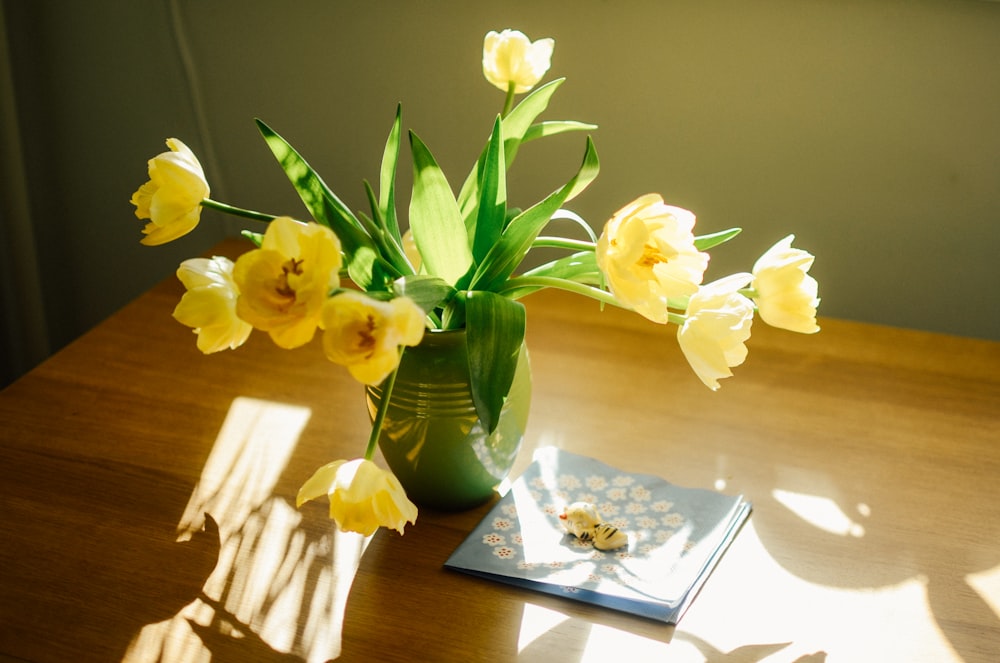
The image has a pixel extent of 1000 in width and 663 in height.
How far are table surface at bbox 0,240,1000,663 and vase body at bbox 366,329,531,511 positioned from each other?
0.04 meters

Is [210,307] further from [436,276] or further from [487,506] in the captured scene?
[487,506]

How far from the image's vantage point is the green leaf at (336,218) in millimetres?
889

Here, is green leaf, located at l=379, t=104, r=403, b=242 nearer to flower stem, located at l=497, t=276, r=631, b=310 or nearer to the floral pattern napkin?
flower stem, located at l=497, t=276, r=631, b=310

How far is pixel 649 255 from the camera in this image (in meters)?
0.78

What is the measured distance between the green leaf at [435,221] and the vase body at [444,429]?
65 millimetres

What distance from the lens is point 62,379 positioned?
1244 millimetres

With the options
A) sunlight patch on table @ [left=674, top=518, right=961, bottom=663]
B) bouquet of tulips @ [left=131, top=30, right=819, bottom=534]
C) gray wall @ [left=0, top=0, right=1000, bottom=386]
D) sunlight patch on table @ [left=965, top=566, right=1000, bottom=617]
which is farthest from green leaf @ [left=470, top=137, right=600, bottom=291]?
gray wall @ [left=0, top=0, right=1000, bottom=386]

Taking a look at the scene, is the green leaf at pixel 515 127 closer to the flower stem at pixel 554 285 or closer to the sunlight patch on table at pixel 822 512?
the flower stem at pixel 554 285

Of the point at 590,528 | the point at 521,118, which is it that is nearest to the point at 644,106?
the point at 521,118

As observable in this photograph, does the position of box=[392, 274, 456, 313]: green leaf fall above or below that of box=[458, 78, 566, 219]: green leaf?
below

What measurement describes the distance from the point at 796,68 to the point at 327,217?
881mm

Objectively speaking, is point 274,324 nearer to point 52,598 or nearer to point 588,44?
point 52,598

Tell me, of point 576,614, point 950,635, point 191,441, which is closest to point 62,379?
point 191,441

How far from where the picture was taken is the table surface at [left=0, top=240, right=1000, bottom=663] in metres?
0.85
